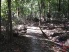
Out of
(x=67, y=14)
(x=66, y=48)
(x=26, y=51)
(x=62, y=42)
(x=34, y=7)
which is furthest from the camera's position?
(x=34, y=7)

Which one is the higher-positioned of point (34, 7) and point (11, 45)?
point (34, 7)

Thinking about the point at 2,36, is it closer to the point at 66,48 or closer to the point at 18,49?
the point at 18,49

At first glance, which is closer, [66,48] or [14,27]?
[66,48]

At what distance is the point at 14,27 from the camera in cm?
1938

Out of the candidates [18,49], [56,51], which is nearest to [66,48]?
[56,51]

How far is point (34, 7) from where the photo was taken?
173ft

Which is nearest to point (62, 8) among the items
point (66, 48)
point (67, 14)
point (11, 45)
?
point (67, 14)

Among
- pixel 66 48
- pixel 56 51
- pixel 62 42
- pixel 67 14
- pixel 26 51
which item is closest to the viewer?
pixel 26 51

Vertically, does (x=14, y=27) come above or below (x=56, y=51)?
above

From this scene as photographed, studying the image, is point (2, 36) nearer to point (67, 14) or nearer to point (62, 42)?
point (62, 42)

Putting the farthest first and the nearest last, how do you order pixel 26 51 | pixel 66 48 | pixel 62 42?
pixel 62 42
pixel 66 48
pixel 26 51

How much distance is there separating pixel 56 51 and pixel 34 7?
3881cm

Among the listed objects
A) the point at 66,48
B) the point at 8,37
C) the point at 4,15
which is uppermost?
the point at 4,15

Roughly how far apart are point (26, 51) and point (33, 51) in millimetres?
622
